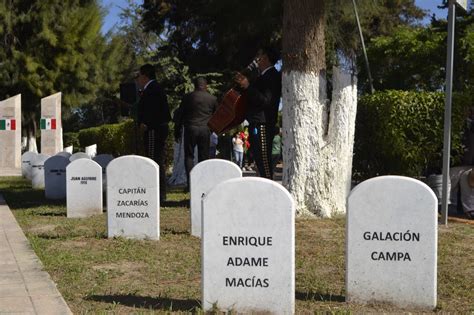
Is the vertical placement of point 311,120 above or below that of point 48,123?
below

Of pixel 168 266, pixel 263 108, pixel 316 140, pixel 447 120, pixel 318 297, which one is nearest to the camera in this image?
pixel 318 297

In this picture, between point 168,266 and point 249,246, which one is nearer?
point 249,246

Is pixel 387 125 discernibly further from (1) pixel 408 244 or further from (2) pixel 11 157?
(2) pixel 11 157

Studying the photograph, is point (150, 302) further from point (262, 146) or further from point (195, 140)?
point (195, 140)

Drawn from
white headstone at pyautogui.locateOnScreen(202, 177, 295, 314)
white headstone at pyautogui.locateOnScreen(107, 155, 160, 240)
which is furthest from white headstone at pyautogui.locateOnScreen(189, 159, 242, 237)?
white headstone at pyautogui.locateOnScreen(202, 177, 295, 314)

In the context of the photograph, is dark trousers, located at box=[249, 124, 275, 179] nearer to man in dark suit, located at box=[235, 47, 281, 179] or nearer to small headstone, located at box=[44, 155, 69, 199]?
man in dark suit, located at box=[235, 47, 281, 179]

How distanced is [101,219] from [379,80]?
24.0 m

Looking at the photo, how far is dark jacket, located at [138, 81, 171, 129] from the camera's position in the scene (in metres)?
10.5

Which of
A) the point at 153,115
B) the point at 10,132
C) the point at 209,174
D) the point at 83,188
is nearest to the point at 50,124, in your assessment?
the point at 10,132

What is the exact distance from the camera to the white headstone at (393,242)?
15.0 feet

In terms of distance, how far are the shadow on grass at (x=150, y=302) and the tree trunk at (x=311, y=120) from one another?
426cm

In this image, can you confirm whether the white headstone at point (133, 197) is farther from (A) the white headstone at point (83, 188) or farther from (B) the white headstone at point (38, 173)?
(B) the white headstone at point (38, 173)

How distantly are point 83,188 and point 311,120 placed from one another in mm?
3493

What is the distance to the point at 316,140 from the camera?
9047 millimetres
